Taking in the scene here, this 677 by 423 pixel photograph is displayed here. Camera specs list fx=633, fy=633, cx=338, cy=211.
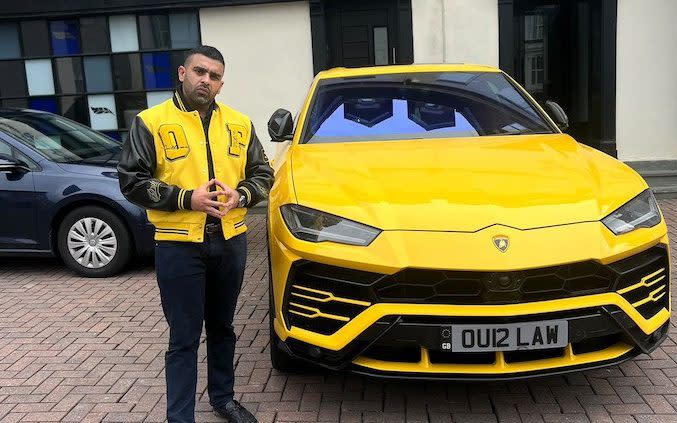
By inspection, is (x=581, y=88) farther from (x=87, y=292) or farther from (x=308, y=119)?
(x=87, y=292)

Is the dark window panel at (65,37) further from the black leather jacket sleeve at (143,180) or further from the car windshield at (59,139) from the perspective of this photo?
the black leather jacket sleeve at (143,180)

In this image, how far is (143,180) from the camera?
2604 mm

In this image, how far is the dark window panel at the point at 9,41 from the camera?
384 inches

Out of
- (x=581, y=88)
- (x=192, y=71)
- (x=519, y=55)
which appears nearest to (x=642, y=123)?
(x=581, y=88)

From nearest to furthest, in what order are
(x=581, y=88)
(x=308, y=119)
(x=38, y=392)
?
1. (x=38, y=392)
2. (x=308, y=119)
3. (x=581, y=88)

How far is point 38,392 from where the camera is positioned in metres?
3.53

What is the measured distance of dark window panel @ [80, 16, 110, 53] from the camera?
965 cm

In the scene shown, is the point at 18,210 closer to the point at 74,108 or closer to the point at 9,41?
the point at 74,108

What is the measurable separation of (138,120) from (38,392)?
6.05 ft

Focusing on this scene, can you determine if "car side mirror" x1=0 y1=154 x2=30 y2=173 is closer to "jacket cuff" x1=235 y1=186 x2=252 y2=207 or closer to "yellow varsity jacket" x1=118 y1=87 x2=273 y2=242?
"yellow varsity jacket" x1=118 y1=87 x2=273 y2=242

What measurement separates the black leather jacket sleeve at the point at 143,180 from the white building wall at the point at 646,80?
8223 mm

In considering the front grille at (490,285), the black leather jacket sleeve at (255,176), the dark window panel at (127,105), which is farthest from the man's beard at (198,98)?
the dark window panel at (127,105)

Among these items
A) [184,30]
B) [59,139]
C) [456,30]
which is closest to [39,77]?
[184,30]

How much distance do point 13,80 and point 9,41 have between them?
592 mm
